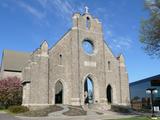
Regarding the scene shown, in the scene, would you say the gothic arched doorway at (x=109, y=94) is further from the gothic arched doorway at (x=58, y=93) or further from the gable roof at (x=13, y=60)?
the gable roof at (x=13, y=60)

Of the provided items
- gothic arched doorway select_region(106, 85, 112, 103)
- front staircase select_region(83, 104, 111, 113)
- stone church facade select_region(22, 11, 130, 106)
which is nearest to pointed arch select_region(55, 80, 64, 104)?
stone church facade select_region(22, 11, 130, 106)

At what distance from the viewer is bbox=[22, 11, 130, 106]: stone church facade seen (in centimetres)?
3931

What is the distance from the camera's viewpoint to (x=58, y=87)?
49.2 metres

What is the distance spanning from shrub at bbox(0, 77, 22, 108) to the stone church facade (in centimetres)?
773

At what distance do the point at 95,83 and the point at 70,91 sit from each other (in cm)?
530

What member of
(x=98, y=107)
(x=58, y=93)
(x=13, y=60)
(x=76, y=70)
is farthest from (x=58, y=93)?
(x=13, y=60)

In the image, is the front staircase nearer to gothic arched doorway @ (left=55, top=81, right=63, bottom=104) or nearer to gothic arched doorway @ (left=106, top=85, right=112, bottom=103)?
gothic arched doorway @ (left=106, top=85, right=112, bottom=103)

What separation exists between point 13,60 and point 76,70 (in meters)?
26.3

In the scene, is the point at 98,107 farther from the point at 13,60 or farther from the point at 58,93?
the point at 13,60

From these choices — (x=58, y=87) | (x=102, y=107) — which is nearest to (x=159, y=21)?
(x=102, y=107)

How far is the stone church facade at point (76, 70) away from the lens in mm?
39312

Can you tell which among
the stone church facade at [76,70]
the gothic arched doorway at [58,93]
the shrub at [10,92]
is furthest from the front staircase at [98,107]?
the shrub at [10,92]

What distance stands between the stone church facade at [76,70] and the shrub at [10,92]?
773 centimetres

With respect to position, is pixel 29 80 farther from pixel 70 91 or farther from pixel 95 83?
pixel 95 83
